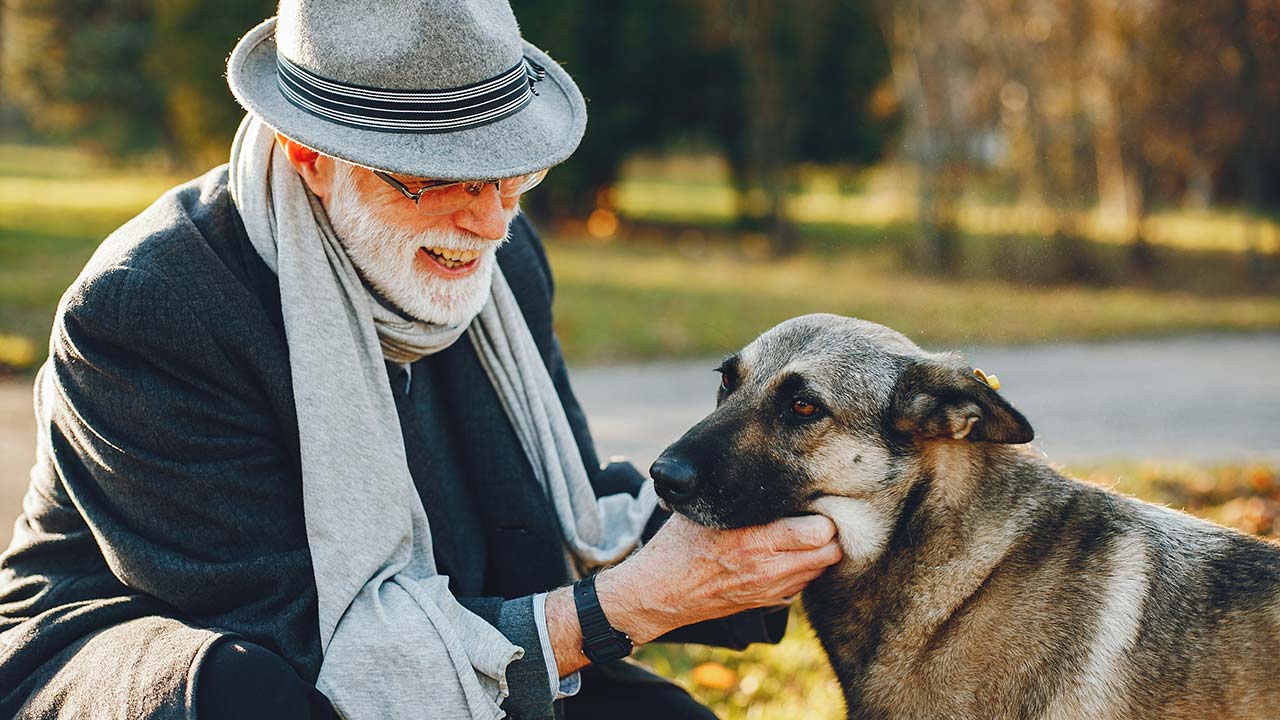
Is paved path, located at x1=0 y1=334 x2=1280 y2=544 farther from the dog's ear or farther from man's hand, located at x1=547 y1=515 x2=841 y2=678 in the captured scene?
man's hand, located at x1=547 y1=515 x2=841 y2=678

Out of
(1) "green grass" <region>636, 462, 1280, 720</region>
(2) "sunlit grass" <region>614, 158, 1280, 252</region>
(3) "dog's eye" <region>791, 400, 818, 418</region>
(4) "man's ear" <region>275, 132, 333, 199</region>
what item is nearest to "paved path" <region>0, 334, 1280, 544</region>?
(1) "green grass" <region>636, 462, 1280, 720</region>

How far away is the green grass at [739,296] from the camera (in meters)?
11.2

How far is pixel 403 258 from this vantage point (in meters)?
2.98

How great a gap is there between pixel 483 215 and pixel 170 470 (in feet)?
3.27

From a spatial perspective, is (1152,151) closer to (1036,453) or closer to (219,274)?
(1036,453)

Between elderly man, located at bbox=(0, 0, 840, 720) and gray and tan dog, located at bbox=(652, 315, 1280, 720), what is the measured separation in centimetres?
17

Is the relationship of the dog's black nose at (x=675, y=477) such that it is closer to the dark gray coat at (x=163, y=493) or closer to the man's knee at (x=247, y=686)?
the dark gray coat at (x=163, y=493)

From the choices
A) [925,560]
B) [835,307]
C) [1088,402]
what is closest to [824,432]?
[925,560]

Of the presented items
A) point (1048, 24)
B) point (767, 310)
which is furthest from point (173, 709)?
point (1048, 24)

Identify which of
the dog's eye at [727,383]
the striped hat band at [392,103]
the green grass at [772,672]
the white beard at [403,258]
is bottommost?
the green grass at [772,672]

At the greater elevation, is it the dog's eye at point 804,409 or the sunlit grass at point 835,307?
the dog's eye at point 804,409

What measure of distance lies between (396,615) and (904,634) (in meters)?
1.33

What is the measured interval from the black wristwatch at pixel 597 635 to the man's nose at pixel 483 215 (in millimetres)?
1004

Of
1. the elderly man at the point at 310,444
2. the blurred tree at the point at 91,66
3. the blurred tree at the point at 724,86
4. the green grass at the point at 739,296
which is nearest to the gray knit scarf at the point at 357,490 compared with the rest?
the elderly man at the point at 310,444
